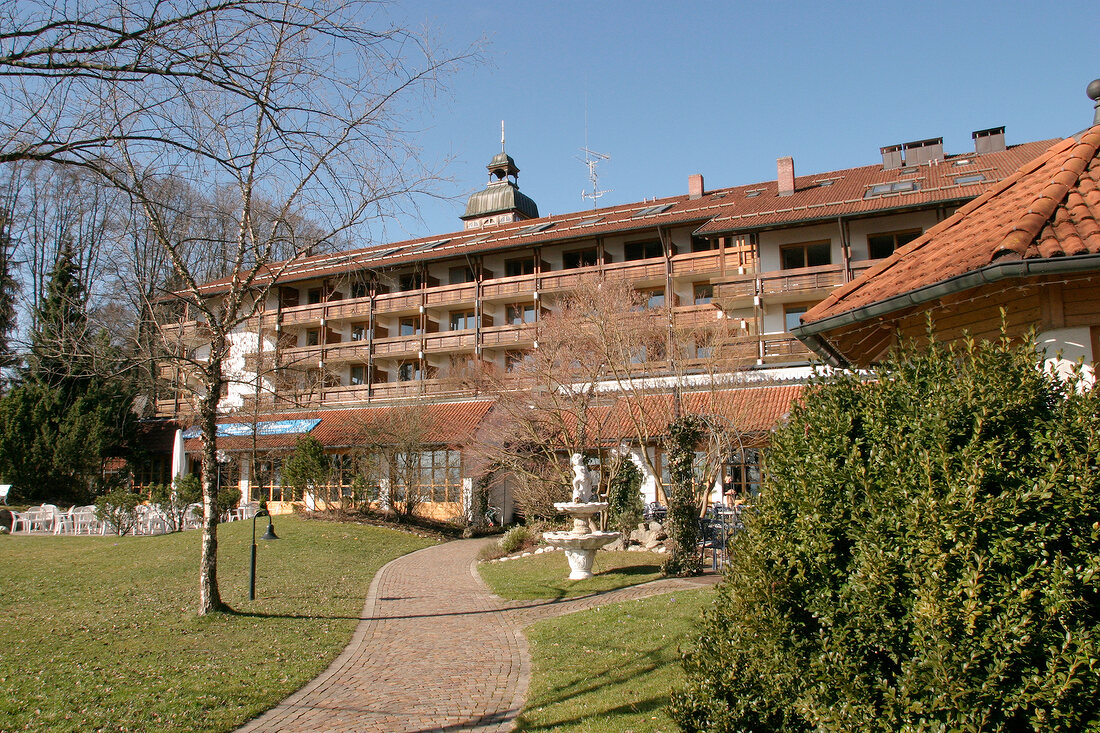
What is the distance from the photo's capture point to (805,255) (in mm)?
29094

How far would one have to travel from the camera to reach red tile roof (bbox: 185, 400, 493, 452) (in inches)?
1072

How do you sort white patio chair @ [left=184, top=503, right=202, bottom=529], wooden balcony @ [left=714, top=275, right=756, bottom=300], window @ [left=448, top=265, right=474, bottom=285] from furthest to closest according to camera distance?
window @ [left=448, top=265, right=474, bottom=285] < wooden balcony @ [left=714, top=275, right=756, bottom=300] < white patio chair @ [left=184, top=503, right=202, bottom=529]

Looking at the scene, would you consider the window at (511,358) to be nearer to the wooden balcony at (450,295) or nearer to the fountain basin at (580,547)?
the wooden balcony at (450,295)

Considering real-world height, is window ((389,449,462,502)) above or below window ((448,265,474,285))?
below

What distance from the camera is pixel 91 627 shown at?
392 inches

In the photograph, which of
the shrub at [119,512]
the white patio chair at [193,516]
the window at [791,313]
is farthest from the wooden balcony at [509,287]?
the shrub at [119,512]

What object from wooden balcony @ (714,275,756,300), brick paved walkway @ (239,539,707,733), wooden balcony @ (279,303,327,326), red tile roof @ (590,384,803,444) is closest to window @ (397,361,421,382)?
wooden balcony @ (279,303,327,326)

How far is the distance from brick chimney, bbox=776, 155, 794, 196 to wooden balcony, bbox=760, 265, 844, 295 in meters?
6.24

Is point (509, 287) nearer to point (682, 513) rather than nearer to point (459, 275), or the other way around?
point (459, 275)

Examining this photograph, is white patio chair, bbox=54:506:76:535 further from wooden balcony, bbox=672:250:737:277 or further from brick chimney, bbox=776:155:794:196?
brick chimney, bbox=776:155:794:196

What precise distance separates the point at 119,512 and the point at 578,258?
21.1m

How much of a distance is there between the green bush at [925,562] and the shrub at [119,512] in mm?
24002

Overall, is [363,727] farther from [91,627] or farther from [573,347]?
[573,347]

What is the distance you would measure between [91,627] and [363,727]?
5.68 metres
